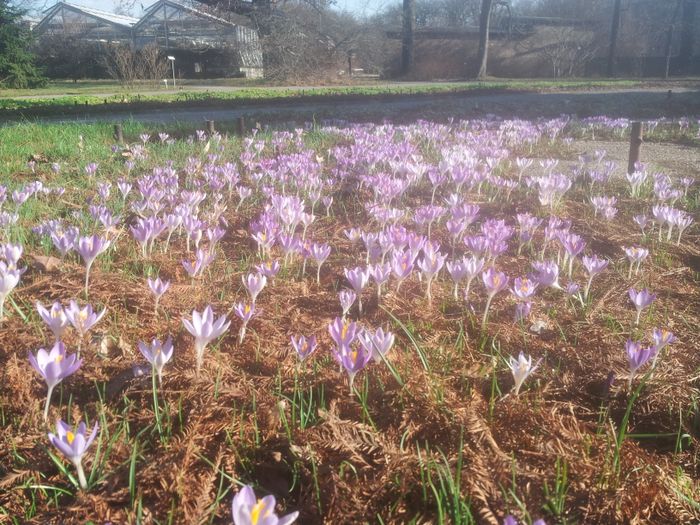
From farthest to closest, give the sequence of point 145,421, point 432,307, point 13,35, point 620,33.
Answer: point 620,33 → point 13,35 → point 432,307 → point 145,421

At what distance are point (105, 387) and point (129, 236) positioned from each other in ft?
5.13

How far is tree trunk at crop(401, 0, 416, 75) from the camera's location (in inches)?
1193

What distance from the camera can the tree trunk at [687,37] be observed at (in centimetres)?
3716

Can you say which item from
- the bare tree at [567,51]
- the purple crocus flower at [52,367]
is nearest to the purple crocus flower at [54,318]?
the purple crocus flower at [52,367]

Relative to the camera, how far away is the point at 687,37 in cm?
3716

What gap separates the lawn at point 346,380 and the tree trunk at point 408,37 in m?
30.9

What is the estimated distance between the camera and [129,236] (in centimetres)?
276

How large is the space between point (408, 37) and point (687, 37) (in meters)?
21.4

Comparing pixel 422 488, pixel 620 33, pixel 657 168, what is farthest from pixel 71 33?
pixel 422 488

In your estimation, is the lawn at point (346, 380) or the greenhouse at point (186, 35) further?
the greenhouse at point (186, 35)

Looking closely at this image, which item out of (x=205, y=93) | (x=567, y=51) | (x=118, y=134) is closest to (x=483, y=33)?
(x=567, y=51)

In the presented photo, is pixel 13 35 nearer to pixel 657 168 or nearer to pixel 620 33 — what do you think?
pixel 657 168

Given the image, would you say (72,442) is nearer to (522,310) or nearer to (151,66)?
(522,310)

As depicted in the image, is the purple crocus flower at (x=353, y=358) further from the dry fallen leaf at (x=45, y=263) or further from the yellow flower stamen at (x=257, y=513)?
the dry fallen leaf at (x=45, y=263)
